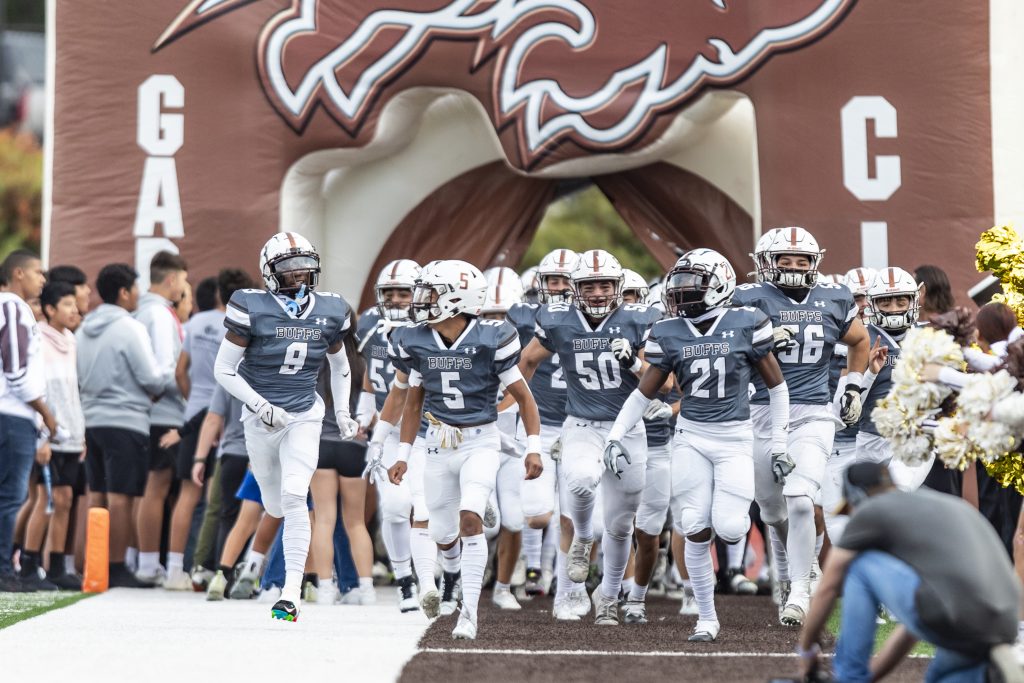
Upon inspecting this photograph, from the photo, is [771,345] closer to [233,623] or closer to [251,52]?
[233,623]

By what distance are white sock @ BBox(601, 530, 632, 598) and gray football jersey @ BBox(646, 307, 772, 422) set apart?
92cm

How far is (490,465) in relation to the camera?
7.80 metres

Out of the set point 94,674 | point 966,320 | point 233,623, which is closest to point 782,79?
point 966,320

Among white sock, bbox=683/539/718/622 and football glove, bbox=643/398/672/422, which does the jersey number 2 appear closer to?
football glove, bbox=643/398/672/422

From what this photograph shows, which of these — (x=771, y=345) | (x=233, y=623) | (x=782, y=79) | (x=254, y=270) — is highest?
(x=782, y=79)

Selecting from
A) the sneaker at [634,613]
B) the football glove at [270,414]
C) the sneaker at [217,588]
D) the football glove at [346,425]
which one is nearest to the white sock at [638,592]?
the sneaker at [634,613]

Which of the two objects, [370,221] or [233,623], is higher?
[370,221]

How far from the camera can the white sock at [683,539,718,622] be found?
24.9 feet

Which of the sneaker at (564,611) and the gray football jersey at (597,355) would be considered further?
the sneaker at (564,611)

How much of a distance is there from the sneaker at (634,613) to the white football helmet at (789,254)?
189 centimetres

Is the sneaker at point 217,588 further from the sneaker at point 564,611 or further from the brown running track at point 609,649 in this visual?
the sneaker at point 564,611

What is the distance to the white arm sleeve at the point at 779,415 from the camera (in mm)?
7984

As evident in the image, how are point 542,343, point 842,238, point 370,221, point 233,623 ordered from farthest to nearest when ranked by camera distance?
point 370,221, point 842,238, point 542,343, point 233,623

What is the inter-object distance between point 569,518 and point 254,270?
4236 mm
